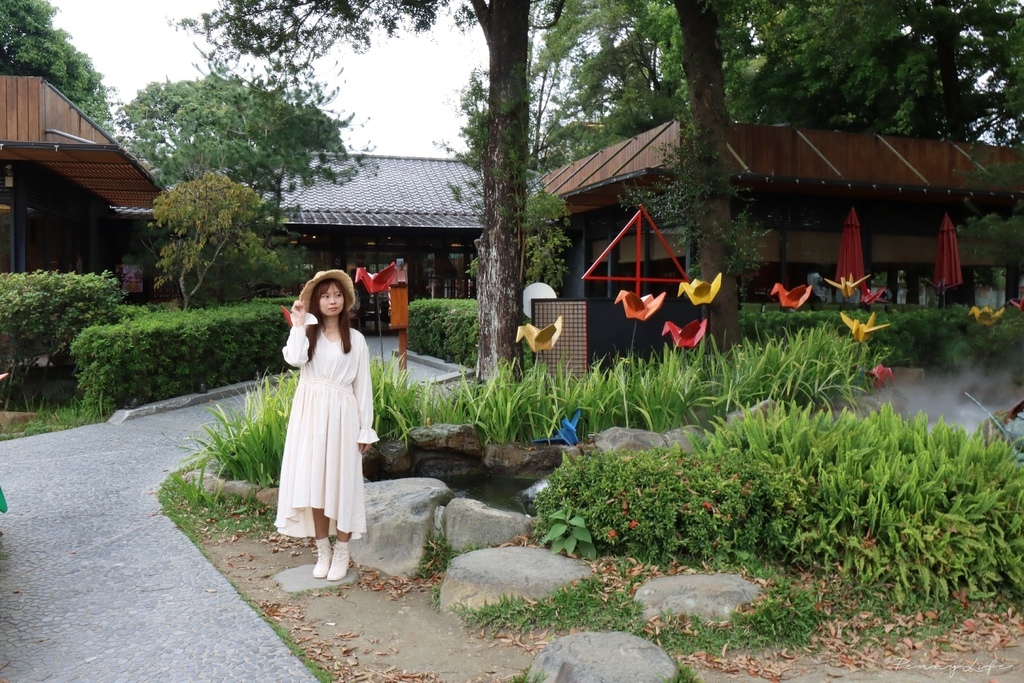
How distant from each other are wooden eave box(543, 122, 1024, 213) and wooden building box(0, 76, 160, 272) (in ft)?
24.4

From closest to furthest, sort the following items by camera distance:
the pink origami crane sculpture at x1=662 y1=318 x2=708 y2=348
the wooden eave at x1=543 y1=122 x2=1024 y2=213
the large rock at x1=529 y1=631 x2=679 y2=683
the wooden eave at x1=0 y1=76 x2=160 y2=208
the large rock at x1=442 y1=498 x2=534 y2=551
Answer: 1. the large rock at x1=529 y1=631 x2=679 y2=683
2. the large rock at x1=442 y1=498 x2=534 y2=551
3. the pink origami crane sculpture at x1=662 y1=318 x2=708 y2=348
4. the wooden eave at x1=0 y1=76 x2=160 y2=208
5. the wooden eave at x1=543 y1=122 x2=1024 y2=213

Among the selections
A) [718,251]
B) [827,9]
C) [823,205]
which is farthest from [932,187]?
[718,251]

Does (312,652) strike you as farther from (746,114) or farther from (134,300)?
(746,114)

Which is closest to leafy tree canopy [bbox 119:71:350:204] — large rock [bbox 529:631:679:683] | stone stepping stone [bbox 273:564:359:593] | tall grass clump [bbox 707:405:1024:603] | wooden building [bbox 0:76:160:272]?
wooden building [bbox 0:76:160:272]

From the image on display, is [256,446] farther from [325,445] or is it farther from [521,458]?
[521,458]

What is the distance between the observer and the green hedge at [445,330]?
1291 centimetres

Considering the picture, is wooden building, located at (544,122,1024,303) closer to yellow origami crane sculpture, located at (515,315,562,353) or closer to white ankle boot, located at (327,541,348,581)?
yellow origami crane sculpture, located at (515,315,562,353)

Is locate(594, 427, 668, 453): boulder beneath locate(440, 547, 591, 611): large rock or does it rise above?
above

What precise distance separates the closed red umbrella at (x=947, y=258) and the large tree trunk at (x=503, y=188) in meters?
9.14

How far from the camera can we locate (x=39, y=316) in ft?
31.1

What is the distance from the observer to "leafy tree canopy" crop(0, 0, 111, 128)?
23500 millimetres

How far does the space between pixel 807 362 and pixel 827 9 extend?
19.1 ft

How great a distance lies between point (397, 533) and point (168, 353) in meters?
6.00

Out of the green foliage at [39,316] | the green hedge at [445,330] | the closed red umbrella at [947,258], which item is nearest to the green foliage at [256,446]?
the green foliage at [39,316]
